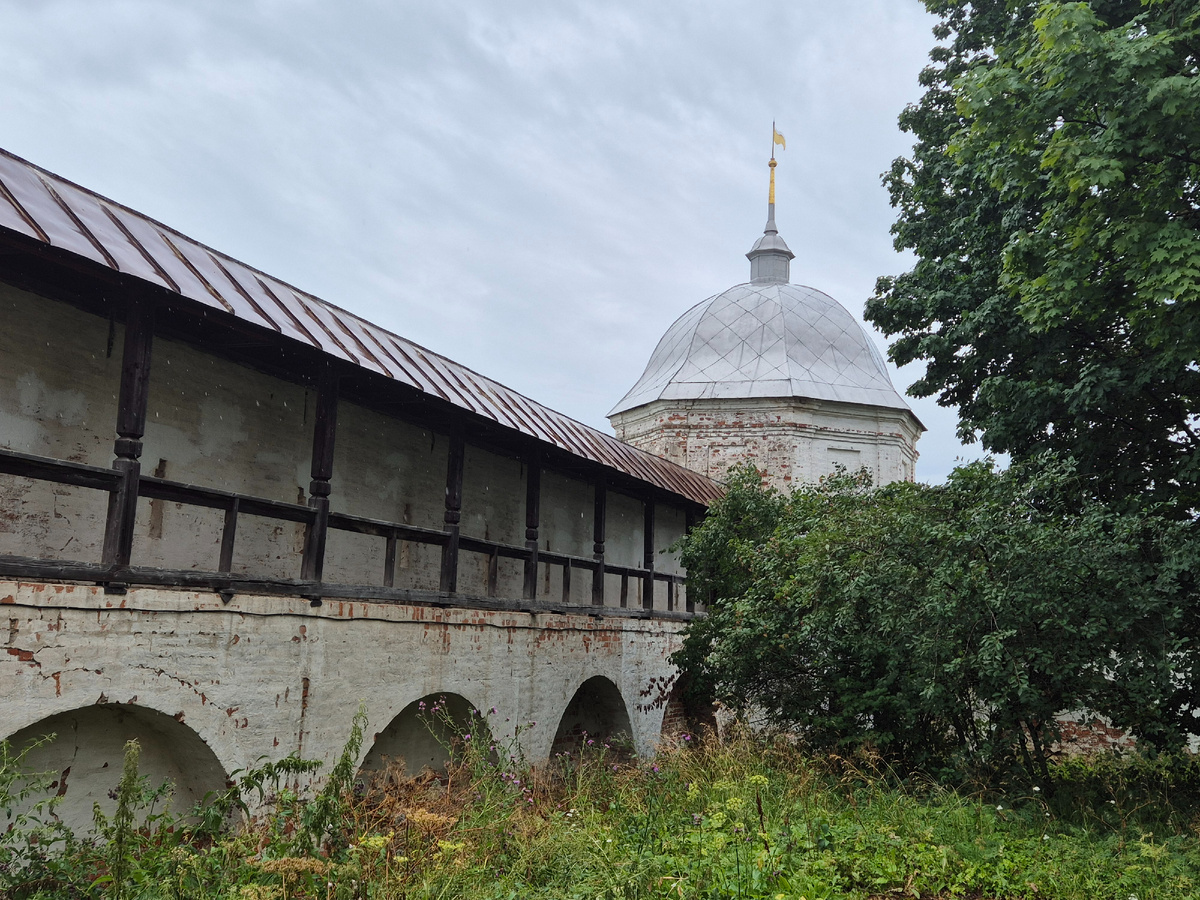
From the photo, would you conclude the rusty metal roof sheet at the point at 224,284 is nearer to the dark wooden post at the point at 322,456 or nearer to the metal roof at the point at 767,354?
the dark wooden post at the point at 322,456

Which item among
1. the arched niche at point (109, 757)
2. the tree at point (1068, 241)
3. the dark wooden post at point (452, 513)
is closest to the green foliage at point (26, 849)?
the arched niche at point (109, 757)

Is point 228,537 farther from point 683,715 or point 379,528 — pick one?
point 683,715

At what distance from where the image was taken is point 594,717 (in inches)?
490

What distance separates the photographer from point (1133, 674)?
27.0ft

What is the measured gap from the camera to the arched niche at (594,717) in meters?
12.1

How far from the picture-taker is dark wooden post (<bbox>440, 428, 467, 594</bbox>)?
903cm

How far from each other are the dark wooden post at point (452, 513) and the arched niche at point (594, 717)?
352 centimetres

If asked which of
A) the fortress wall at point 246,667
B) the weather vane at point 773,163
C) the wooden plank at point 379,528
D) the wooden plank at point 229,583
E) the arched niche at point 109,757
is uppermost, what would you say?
the weather vane at point 773,163

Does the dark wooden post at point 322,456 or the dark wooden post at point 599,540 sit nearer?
the dark wooden post at point 322,456

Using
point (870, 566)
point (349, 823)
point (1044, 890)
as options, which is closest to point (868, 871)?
point (1044, 890)

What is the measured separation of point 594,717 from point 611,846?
6337 mm

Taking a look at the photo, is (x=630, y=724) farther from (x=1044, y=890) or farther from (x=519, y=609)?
(x=1044, y=890)

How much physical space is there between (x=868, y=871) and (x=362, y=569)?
637 cm

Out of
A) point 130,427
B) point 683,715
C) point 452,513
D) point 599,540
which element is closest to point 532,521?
point 452,513
